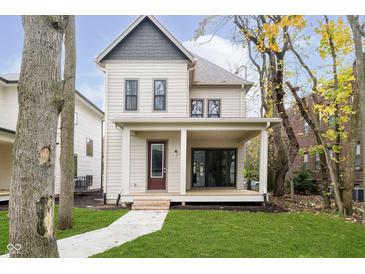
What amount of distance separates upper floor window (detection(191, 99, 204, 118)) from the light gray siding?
7.45 feet

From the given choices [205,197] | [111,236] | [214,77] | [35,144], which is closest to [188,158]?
[205,197]

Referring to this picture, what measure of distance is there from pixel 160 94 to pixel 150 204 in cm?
463

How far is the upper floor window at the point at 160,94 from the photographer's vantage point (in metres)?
12.0

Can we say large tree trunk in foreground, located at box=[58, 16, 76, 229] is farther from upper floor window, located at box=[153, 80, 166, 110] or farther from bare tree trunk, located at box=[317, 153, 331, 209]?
bare tree trunk, located at box=[317, 153, 331, 209]

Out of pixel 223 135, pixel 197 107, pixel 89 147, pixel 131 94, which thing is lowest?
pixel 89 147

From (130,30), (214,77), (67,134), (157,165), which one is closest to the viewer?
(67,134)

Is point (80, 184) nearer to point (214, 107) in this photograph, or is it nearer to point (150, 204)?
point (150, 204)

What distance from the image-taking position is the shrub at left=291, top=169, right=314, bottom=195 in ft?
59.1

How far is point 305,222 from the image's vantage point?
25.0 feet

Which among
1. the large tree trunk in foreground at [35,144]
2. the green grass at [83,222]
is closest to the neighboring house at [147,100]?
the green grass at [83,222]

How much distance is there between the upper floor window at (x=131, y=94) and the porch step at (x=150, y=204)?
396 cm

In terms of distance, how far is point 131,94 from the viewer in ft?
39.3

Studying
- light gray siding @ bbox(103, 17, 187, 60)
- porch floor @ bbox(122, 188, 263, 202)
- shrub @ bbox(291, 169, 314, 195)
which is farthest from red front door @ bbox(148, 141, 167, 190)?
shrub @ bbox(291, 169, 314, 195)
